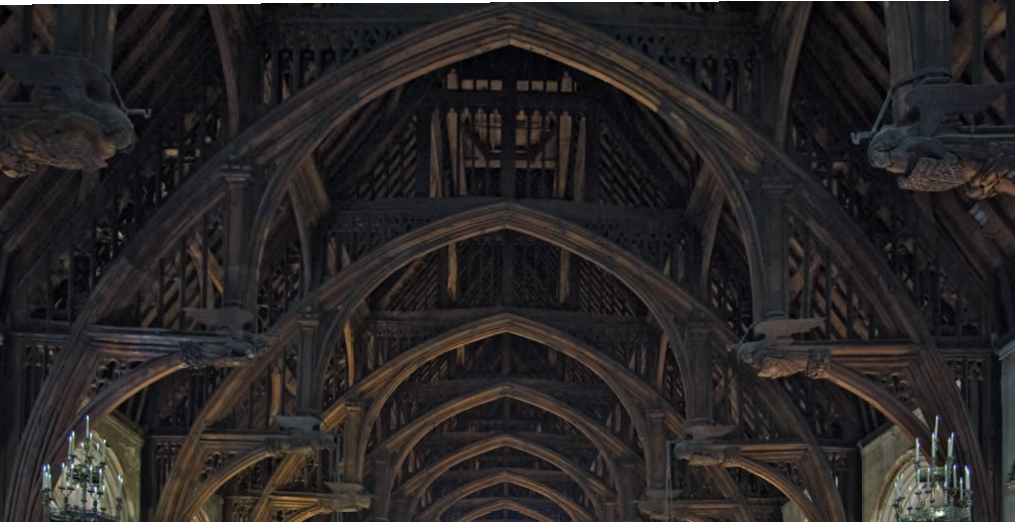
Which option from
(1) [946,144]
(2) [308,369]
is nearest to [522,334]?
(2) [308,369]

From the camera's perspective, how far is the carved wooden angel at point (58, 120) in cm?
1240

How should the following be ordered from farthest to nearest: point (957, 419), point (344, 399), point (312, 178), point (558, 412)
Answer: point (558, 412), point (344, 399), point (312, 178), point (957, 419)

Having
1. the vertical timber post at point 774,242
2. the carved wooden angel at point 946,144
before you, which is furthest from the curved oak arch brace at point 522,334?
the carved wooden angel at point 946,144

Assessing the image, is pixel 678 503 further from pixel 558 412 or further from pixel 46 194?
pixel 46 194

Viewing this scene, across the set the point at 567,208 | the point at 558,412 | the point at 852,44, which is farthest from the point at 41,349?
the point at 558,412

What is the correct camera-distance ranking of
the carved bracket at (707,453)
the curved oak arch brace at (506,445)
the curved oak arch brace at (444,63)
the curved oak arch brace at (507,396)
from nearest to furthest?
the curved oak arch brace at (444,63)
the carved bracket at (707,453)
the curved oak arch brace at (507,396)
the curved oak arch brace at (506,445)

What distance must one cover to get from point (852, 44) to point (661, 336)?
11071 mm

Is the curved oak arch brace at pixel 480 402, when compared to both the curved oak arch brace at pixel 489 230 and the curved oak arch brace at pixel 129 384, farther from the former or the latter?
the curved oak arch brace at pixel 129 384

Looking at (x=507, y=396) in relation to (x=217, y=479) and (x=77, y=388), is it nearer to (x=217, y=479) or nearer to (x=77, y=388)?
(x=217, y=479)

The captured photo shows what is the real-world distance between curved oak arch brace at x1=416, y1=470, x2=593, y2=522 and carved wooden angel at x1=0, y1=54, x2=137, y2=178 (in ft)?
107

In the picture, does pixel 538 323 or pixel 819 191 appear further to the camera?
pixel 538 323

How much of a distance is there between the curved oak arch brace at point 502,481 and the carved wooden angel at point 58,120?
3250cm

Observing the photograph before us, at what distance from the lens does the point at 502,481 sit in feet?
147

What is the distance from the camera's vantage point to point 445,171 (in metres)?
A: 30.1
